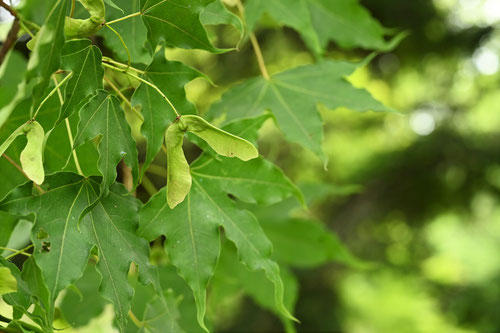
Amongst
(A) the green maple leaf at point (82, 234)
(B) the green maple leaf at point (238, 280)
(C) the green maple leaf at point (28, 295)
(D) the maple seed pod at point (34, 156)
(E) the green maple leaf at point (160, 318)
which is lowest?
(B) the green maple leaf at point (238, 280)

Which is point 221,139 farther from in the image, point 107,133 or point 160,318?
point 160,318

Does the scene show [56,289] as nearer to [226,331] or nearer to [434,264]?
[226,331]

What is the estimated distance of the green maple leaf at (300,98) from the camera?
1.82ft

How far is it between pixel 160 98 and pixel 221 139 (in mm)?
88

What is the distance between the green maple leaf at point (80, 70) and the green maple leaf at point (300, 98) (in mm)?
217

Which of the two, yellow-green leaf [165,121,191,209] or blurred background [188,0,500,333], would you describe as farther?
blurred background [188,0,500,333]

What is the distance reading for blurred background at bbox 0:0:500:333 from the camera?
1.95 meters

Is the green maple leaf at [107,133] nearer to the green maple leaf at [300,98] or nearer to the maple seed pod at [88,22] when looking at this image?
the maple seed pod at [88,22]

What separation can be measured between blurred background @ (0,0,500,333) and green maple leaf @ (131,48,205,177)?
122cm

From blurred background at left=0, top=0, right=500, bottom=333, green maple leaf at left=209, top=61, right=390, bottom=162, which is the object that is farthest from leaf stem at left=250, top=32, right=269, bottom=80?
blurred background at left=0, top=0, right=500, bottom=333

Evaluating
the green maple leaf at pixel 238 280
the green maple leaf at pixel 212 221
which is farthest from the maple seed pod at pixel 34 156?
the green maple leaf at pixel 238 280

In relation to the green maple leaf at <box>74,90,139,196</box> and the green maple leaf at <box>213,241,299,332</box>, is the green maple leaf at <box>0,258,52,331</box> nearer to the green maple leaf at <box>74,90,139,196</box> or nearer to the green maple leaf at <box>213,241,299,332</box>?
the green maple leaf at <box>74,90,139,196</box>

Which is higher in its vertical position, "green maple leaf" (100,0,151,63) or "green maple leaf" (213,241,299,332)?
"green maple leaf" (100,0,151,63)

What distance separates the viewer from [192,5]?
377mm
